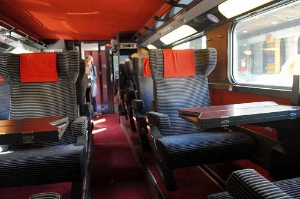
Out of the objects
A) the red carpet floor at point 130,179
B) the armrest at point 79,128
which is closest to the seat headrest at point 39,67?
the armrest at point 79,128

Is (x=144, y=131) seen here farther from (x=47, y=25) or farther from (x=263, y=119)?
(x=47, y=25)

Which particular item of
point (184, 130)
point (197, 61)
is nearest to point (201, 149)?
point (184, 130)

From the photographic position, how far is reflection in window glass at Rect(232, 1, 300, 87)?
2.12 m

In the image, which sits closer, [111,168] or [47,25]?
[111,168]

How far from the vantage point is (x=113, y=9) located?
13.0 feet

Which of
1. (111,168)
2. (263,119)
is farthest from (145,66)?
(263,119)

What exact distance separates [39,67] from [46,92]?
0.87 feet

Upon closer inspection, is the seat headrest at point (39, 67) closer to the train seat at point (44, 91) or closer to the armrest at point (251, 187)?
the train seat at point (44, 91)

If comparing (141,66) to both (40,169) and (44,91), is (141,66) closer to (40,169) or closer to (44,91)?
(44,91)

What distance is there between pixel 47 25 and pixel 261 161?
4946mm

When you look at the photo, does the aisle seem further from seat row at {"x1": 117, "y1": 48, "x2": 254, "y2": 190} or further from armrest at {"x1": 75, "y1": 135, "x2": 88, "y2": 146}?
armrest at {"x1": 75, "y1": 135, "x2": 88, "y2": 146}

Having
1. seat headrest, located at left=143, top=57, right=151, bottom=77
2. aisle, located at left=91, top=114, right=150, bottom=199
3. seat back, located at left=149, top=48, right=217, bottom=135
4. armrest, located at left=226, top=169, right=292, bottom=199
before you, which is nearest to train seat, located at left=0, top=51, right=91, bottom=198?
aisle, located at left=91, top=114, right=150, bottom=199

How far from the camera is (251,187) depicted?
2.84 feet

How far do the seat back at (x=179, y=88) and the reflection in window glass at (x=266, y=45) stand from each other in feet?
1.27
